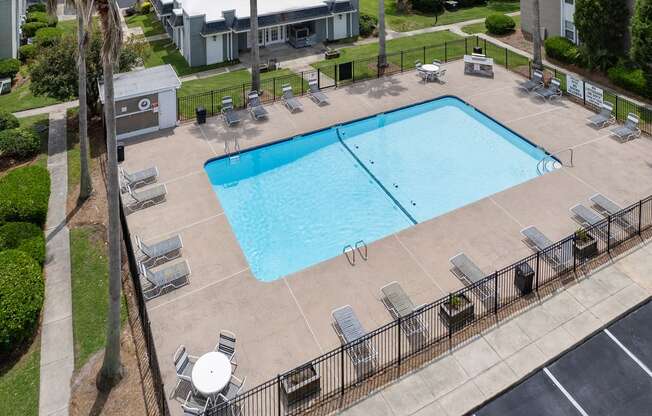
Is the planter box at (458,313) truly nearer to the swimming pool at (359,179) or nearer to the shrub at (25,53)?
the swimming pool at (359,179)

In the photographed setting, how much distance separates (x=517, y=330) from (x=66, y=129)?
27275 millimetres

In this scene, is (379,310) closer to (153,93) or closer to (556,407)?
(556,407)

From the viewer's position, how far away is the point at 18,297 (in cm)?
1553

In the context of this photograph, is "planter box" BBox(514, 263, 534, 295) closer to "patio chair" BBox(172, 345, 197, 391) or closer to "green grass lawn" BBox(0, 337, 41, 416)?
"patio chair" BBox(172, 345, 197, 391)

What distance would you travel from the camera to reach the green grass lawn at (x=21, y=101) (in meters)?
33.4

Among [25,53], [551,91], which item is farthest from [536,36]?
[25,53]

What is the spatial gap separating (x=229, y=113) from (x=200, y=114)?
5.51ft

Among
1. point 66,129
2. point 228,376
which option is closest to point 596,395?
point 228,376

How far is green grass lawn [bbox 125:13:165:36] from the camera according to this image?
4919 cm

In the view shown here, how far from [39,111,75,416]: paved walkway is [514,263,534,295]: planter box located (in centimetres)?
1427

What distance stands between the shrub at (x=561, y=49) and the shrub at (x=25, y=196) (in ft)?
109

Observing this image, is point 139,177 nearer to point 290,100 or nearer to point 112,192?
point 112,192

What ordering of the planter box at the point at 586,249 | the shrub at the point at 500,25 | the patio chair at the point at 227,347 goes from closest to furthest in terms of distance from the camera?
the patio chair at the point at 227,347 → the planter box at the point at 586,249 → the shrub at the point at 500,25

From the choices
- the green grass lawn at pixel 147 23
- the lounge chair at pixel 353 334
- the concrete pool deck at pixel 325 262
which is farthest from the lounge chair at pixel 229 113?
the green grass lawn at pixel 147 23
